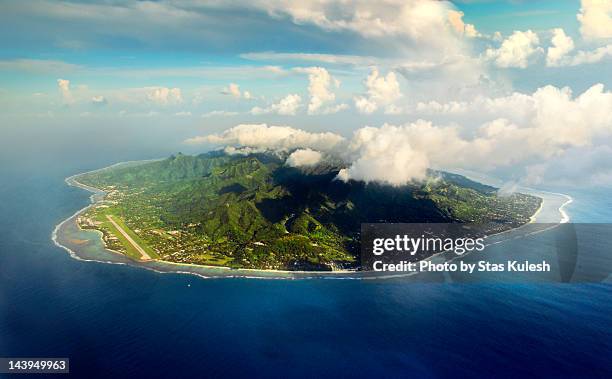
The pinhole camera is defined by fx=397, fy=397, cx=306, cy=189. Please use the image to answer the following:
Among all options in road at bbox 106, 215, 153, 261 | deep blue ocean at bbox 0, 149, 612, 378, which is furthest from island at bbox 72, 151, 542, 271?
deep blue ocean at bbox 0, 149, 612, 378

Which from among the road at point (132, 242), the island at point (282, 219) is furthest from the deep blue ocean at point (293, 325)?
the island at point (282, 219)

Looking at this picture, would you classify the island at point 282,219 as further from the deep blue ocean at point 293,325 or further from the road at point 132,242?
the deep blue ocean at point 293,325

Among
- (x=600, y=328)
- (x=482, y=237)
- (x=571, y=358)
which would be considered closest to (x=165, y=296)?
(x=571, y=358)

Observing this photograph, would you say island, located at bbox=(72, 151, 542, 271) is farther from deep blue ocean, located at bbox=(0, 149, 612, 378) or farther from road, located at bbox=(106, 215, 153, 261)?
deep blue ocean, located at bbox=(0, 149, 612, 378)

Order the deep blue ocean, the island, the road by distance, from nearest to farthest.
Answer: the deep blue ocean, the road, the island

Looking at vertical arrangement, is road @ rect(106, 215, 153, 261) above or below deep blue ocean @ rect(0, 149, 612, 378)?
above

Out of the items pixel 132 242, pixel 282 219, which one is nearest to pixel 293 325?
pixel 282 219
